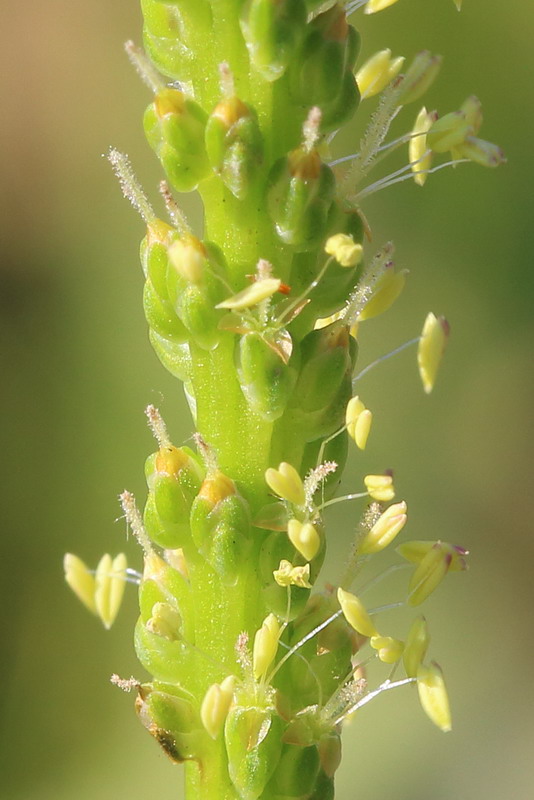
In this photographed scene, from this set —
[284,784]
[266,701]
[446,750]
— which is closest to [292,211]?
[266,701]

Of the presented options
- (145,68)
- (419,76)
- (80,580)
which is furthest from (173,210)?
(80,580)

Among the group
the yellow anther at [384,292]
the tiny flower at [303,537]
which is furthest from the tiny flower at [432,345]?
the tiny flower at [303,537]

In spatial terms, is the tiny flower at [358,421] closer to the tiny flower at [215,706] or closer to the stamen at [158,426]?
the stamen at [158,426]

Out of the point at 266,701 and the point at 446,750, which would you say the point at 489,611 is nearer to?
the point at 446,750

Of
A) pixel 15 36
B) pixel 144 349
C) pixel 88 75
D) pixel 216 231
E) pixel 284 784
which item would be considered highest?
pixel 15 36

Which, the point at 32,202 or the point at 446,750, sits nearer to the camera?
the point at 446,750

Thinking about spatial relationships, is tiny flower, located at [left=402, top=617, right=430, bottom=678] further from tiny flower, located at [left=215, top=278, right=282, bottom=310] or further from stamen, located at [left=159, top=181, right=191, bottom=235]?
stamen, located at [left=159, top=181, right=191, bottom=235]

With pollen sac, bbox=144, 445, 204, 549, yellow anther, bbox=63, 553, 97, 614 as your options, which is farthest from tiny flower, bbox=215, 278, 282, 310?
yellow anther, bbox=63, 553, 97, 614
